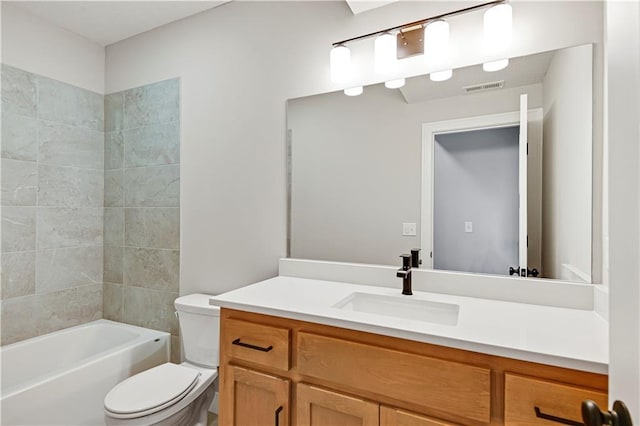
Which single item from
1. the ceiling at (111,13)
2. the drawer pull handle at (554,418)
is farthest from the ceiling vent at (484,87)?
the ceiling at (111,13)

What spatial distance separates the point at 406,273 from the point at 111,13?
245cm

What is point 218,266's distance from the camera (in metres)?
2.11

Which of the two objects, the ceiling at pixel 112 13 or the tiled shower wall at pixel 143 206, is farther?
the tiled shower wall at pixel 143 206

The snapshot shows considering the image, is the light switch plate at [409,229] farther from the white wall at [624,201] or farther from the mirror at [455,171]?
the white wall at [624,201]

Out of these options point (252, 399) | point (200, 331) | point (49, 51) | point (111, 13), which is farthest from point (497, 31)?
point (49, 51)

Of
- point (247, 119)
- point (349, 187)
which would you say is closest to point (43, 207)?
point (247, 119)

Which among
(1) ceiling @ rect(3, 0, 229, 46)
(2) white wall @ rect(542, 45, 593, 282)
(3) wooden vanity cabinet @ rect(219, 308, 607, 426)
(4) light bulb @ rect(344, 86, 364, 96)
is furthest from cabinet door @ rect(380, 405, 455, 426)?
(1) ceiling @ rect(3, 0, 229, 46)

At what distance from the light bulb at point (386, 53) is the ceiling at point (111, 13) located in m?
1.09

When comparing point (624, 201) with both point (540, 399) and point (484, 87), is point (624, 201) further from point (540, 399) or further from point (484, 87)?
point (484, 87)

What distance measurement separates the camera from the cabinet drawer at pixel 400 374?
36.2 inches

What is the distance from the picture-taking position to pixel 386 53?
5.20 ft

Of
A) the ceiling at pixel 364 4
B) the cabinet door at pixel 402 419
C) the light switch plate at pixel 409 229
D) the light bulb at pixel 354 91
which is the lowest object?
the cabinet door at pixel 402 419

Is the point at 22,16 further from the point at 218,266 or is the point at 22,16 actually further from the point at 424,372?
the point at 424,372

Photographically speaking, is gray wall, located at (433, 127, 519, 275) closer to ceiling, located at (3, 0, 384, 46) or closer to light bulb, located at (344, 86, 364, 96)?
light bulb, located at (344, 86, 364, 96)
